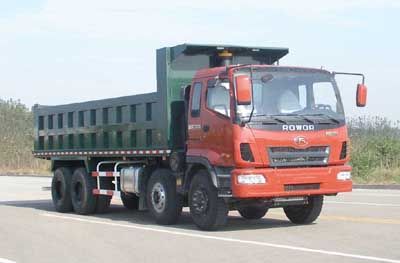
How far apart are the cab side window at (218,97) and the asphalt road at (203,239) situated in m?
2.00

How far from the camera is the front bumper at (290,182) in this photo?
11.3 metres

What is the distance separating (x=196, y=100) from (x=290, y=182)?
2173mm


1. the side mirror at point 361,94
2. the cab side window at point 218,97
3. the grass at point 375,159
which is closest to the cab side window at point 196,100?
the cab side window at point 218,97

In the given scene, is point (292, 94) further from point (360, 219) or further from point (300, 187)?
point (360, 219)

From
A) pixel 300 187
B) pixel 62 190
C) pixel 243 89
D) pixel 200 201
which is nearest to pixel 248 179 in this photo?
pixel 300 187

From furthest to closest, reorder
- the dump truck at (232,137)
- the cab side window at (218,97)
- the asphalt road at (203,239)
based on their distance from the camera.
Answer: the cab side window at (218,97) < the dump truck at (232,137) < the asphalt road at (203,239)

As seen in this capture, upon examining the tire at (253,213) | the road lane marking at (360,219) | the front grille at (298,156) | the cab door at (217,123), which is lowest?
the road lane marking at (360,219)

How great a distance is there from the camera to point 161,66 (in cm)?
1346

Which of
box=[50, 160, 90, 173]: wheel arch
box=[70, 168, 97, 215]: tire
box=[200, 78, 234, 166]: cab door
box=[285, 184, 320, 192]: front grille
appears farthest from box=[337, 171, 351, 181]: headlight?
box=[50, 160, 90, 173]: wheel arch

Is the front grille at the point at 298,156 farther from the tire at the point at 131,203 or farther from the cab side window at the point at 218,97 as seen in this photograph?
the tire at the point at 131,203

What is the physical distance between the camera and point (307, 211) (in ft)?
42.5

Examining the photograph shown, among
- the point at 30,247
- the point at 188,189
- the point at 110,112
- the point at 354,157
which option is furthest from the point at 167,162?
the point at 354,157

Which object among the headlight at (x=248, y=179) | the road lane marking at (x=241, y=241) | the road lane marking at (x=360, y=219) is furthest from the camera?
the road lane marking at (x=360, y=219)

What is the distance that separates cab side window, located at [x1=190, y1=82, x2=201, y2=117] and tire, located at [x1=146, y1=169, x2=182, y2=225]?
4.54 feet
